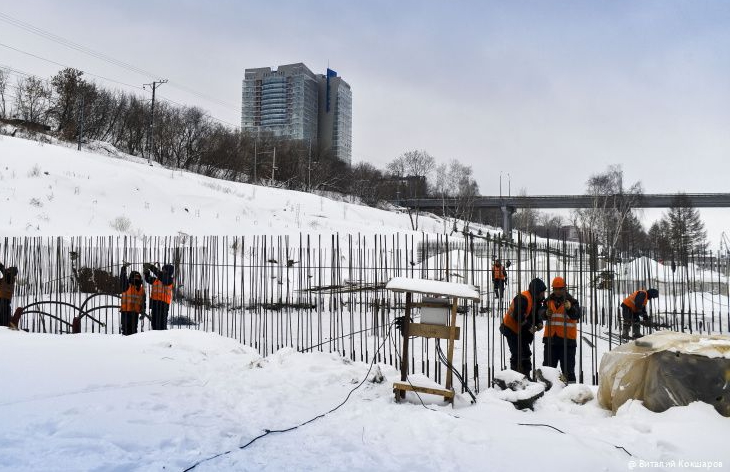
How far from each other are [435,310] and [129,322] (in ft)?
18.0

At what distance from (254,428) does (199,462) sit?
28.8 inches

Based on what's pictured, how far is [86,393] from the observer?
176 inches

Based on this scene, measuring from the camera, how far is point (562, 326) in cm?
566

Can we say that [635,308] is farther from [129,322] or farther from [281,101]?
[281,101]

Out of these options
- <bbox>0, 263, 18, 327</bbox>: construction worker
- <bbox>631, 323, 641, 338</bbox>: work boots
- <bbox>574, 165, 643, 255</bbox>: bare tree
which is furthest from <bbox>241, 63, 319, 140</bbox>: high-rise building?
<bbox>631, 323, 641, 338</bbox>: work boots

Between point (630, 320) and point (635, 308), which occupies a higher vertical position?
point (635, 308)

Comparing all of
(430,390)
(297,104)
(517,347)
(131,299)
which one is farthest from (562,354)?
(297,104)

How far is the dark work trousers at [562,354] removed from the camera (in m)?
5.53

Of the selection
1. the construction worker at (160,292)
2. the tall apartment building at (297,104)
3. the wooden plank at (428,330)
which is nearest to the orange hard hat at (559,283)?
the wooden plank at (428,330)

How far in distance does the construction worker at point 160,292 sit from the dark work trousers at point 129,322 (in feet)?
1.02

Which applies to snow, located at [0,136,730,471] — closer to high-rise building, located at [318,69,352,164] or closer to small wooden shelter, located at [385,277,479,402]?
small wooden shelter, located at [385,277,479,402]

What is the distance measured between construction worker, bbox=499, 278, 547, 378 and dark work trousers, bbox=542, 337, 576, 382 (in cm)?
24

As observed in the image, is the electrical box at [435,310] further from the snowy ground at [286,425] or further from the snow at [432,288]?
the snowy ground at [286,425]

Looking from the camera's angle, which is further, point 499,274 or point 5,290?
point 499,274
